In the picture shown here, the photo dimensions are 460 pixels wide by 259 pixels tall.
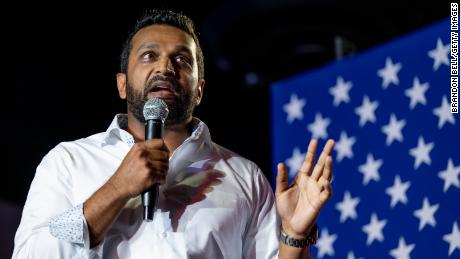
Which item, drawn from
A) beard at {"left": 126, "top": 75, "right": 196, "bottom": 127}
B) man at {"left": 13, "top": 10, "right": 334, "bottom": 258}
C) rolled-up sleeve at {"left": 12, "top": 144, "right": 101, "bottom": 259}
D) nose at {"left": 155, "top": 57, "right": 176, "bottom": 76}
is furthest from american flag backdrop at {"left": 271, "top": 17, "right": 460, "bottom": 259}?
rolled-up sleeve at {"left": 12, "top": 144, "right": 101, "bottom": 259}

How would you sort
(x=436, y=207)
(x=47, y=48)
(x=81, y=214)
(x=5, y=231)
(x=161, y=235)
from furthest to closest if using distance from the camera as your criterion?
(x=47, y=48), (x=5, y=231), (x=436, y=207), (x=161, y=235), (x=81, y=214)

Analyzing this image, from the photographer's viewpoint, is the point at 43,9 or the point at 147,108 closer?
the point at 147,108

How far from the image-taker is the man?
175 cm

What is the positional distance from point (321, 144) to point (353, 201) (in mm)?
322

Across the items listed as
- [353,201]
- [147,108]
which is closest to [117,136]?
[147,108]

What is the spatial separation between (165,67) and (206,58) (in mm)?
2586

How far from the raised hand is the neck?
0.37 m

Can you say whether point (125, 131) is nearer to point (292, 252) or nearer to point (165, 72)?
point (165, 72)

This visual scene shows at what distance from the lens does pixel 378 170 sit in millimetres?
2887

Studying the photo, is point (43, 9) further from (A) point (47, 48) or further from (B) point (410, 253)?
(B) point (410, 253)

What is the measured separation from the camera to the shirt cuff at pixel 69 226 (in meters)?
1.74

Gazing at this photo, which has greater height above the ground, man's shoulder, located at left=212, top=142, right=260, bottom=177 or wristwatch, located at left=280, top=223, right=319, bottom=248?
man's shoulder, located at left=212, top=142, right=260, bottom=177

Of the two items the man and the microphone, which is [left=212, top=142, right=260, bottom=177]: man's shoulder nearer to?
the man

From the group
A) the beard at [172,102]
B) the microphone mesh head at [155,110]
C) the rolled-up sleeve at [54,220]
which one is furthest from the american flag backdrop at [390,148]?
the rolled-up sleeve at [54,220]
